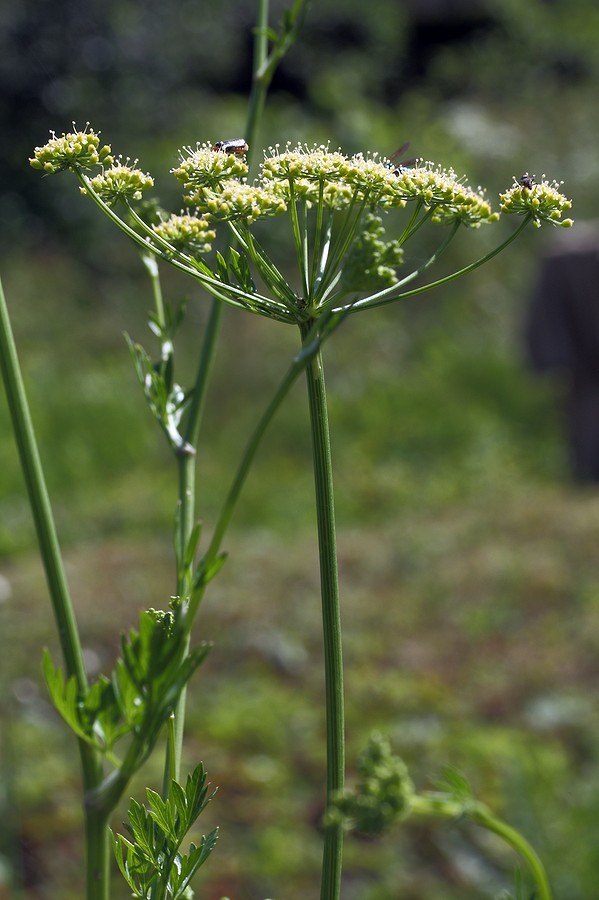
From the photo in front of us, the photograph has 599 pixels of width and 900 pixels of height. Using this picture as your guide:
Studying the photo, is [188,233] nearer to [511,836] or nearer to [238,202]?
[238,202]

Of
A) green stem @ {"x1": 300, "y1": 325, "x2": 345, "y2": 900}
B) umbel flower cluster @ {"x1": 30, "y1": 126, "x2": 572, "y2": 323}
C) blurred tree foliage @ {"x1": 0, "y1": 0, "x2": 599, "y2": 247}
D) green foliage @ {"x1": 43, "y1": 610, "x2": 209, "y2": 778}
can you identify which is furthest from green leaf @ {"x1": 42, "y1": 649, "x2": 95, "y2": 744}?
blurred tree foliage @ {"x1": 0, "y1": 0, "x2": 599, "y2": 247}

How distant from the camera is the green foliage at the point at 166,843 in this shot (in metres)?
0.67

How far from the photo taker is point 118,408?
22.6 feet

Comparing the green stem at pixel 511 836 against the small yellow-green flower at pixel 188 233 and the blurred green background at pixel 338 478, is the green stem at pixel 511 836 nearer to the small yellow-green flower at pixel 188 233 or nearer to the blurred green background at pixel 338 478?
the blurred green background at pixel 338 478

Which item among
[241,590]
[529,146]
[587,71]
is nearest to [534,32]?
[587,71]

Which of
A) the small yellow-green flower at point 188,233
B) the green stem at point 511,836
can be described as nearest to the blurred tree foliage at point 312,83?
the small yellow-green flower at point 188,233

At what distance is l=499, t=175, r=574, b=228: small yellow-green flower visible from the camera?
28.9 inches

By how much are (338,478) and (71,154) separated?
5.71m

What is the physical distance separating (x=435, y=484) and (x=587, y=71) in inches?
294

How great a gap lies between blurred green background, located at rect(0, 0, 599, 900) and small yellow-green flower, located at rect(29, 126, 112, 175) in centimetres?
50

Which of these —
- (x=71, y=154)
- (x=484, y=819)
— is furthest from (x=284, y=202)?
(x=484, y=819)

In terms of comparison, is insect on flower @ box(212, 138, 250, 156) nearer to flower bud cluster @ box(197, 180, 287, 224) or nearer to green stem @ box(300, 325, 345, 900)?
flower bud cluster @ box(197, 180, 287, 224)

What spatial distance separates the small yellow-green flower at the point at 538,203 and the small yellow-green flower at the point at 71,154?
0.28 meters

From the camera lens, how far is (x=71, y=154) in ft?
2.31
